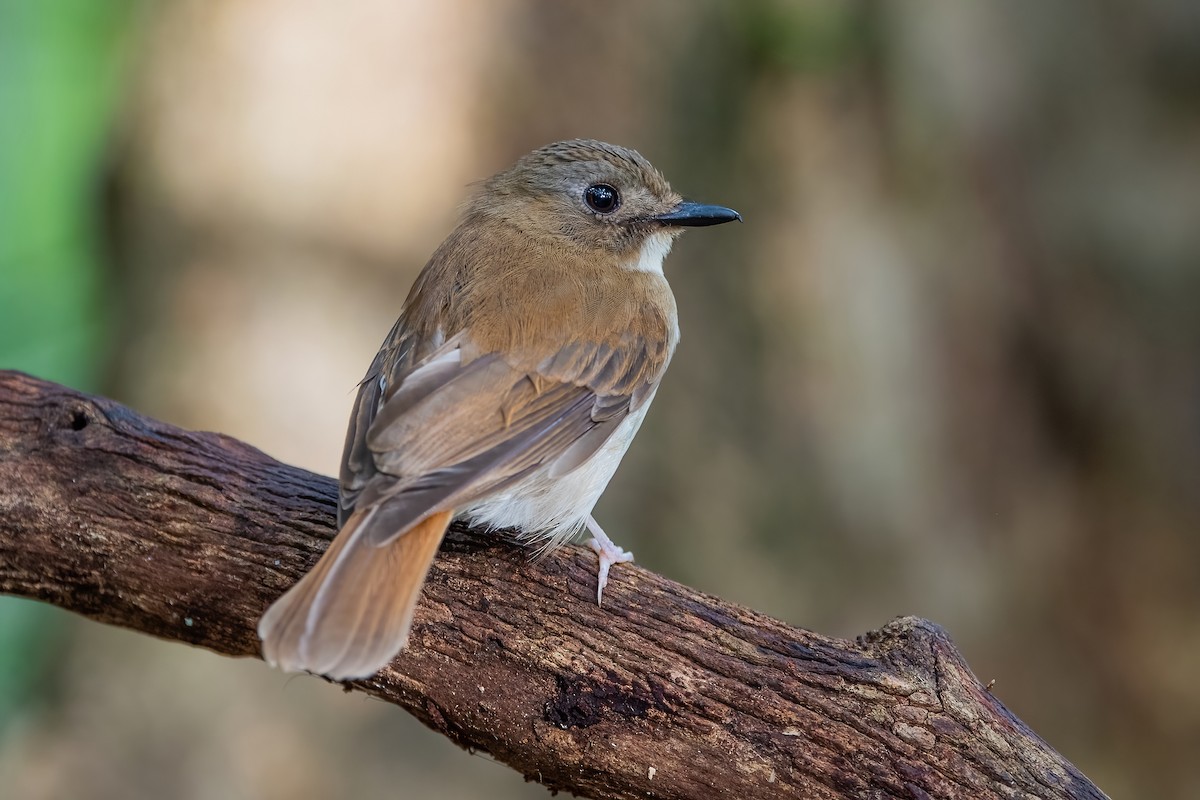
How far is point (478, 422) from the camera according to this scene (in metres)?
3.25

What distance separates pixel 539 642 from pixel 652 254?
5.67 ft

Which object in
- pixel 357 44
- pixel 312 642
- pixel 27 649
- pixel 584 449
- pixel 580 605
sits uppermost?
pixel 357 44

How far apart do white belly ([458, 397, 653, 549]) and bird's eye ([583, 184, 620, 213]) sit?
106cm

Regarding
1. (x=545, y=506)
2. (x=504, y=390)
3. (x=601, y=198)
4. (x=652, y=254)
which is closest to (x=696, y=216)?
(x=652, y=254)

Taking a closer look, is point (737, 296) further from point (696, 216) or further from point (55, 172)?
point (55, 172)

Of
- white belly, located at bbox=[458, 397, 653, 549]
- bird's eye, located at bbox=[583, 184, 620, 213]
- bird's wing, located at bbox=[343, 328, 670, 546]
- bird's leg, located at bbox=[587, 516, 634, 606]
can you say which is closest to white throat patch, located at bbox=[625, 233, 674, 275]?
bird's eye, located at bbox=[583, 184, 620, 213]

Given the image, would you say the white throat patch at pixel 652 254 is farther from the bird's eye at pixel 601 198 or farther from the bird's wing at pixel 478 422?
the bird's wing at pixel 478 422

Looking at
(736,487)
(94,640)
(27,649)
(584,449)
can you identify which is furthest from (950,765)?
(27,649)

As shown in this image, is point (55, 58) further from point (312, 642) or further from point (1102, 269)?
point (1102, 269)

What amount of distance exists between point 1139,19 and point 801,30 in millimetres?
2159

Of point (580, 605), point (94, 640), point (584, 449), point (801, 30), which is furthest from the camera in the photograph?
point (801, 30)

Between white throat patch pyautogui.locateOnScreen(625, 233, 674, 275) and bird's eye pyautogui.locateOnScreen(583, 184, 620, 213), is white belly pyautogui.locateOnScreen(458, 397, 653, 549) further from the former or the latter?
bird's eye pyautogui.locateOnScreen(583, 184, 620, 213)

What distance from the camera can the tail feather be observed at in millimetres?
2703

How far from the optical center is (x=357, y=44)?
5.58m
